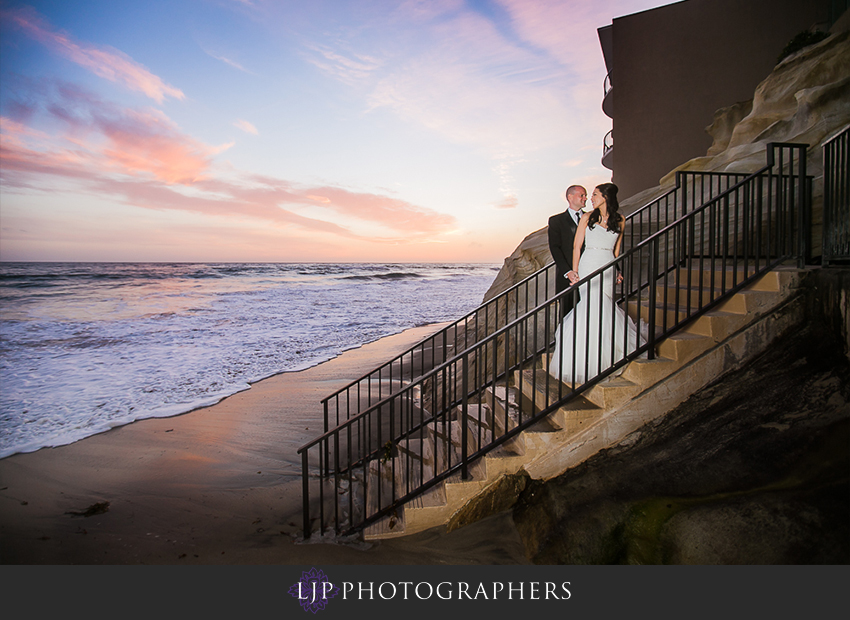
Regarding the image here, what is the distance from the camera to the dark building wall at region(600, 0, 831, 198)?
916 centimetres

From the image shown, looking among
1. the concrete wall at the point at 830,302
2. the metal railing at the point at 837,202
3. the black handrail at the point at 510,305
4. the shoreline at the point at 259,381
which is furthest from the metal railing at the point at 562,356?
A: the shoreline at the point at 259,381

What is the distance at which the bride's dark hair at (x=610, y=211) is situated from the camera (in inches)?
130

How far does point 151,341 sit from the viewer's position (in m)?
10.9

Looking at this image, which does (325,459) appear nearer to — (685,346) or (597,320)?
(597,320)

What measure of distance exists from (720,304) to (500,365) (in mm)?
3146

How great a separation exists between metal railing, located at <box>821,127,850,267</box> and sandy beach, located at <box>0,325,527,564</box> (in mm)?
3340

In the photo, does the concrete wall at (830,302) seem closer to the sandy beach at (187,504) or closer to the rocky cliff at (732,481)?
the rocky cliff at (732,481)

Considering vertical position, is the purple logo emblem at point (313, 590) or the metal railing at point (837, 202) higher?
the metal railing at point (837, 202)

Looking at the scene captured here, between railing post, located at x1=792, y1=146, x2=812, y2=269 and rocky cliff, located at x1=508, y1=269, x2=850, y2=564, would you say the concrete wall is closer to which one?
rocky cliff, located at x1=508, y1=269, x2=850, y2=564

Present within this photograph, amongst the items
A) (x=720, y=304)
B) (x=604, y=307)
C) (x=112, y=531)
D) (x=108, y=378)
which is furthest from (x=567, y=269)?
(x=108, y=378)

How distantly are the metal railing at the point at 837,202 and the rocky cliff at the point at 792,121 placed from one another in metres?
0.73

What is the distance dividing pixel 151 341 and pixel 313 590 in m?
10.7

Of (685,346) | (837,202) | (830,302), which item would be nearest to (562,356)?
(685,346)

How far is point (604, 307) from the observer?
3379 millimetres
